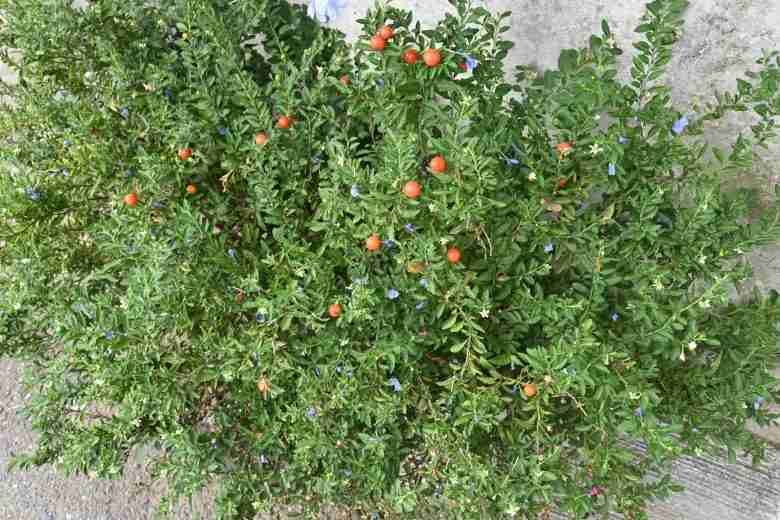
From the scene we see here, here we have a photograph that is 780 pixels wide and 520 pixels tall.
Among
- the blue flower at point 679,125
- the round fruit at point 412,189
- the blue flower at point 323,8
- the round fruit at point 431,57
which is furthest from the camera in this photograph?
the blue flower at point 323,8

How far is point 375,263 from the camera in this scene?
5.49 feet

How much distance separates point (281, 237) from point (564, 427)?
0.99 m

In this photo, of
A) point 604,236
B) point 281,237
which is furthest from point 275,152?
point 604,236

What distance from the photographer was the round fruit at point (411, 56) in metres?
1.51

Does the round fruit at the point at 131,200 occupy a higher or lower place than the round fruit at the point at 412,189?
lower

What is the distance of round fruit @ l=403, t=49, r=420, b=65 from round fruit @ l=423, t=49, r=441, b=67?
0.08ft

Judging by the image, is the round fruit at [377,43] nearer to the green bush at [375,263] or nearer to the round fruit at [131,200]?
the green bush at [375,263]

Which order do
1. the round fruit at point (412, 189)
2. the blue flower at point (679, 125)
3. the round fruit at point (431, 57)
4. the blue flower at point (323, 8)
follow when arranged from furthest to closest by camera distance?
the blue flower at point (323, 8) → the blue flower at point (679, 125) → the round fruit at point (431, 57) → the round fruit at point (412, 189)

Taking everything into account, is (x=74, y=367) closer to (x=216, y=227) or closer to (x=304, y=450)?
(x=216, y=227)

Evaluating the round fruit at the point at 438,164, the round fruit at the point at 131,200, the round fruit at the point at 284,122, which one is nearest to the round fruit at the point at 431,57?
the round fruit at the point at 438,164

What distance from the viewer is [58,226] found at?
6.33 ft

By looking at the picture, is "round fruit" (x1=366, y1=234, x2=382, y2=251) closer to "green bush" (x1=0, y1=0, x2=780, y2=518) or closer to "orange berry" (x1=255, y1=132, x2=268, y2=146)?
"green bush" (x1=0, y1=0, x2=780, y2=518)

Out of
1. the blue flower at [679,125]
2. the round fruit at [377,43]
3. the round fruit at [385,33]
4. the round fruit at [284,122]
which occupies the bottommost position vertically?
the round fruit at [284,122]

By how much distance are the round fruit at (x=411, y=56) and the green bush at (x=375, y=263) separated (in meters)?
0.02
